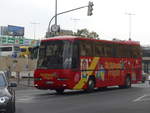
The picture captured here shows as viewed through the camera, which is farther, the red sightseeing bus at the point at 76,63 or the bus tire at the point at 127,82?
the bus tire at the point at 127,82

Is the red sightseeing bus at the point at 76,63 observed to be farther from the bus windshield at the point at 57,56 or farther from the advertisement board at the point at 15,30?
the advertisement board at the point at 15,30

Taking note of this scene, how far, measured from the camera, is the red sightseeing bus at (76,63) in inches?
979

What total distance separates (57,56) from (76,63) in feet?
3.71

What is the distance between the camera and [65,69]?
24.7m

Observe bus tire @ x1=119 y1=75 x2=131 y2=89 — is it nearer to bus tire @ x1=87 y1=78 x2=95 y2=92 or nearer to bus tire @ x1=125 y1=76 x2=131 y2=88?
bus tire @ x1=125 y1=76 x2=131 y2=88

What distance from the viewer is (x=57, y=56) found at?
24953 millimetres

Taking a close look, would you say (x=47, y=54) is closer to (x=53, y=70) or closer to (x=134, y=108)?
(x=53, y=70)

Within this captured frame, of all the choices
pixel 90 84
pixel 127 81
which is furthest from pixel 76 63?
pixel 127 81

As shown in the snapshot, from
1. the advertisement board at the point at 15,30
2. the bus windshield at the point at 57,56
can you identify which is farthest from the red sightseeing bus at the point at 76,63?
the advertisement board at the point at 15,30

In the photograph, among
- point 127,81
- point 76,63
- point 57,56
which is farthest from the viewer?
point 127,81

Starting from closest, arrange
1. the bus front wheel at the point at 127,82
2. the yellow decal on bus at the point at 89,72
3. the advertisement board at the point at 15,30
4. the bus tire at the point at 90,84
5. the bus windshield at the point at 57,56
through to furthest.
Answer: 1. the bus windshield at the point at 57,56
2. the yellow decal on bus at the point at 89,72
3. the bus tire at the point at 90,84
4. the bus front wheel at the point at 127,82
5. the advertisement board at the point at 15,30

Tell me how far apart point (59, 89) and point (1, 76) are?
12.5 metres

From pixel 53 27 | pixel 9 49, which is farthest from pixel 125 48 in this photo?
pixel 9 49

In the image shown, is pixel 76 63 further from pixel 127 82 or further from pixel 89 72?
pixel 127 82
